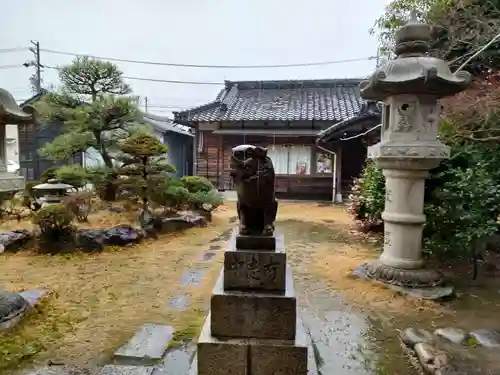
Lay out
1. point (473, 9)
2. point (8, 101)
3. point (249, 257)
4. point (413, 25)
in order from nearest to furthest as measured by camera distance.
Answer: point (249, 257), point (8, 101), point (413, 25), point (473, 9)

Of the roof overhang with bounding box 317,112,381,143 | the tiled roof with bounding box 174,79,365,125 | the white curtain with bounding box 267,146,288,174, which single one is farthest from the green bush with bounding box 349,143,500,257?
the white curtain with bounding box 267,146,288,174

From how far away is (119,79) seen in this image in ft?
36.2

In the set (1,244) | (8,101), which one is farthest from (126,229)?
(8,101)

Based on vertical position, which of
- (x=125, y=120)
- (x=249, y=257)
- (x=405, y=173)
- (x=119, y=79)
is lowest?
(x=249, y=257)

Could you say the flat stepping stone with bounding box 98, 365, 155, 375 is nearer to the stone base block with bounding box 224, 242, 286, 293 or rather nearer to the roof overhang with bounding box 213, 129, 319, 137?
the stone base block with bounding box 224, 242, 286, 293

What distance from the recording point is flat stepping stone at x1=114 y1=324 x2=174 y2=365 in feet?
9.66

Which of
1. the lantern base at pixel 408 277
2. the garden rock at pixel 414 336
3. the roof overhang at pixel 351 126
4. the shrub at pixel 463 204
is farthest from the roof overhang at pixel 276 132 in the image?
the garden rock at pixel 414 336

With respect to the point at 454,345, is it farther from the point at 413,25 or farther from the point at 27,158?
the point at 27,158

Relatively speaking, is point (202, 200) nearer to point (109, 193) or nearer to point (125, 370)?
point (109, 193)

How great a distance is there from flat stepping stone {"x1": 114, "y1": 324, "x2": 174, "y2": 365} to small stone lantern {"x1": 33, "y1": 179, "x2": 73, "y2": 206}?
5.45 m

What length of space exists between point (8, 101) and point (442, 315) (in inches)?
196

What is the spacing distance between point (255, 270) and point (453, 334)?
213cm

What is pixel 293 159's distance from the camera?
15.0 meters

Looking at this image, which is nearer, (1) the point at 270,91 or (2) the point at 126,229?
(2) the point at 126,229
